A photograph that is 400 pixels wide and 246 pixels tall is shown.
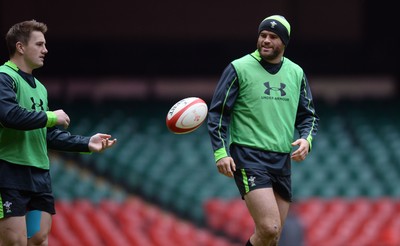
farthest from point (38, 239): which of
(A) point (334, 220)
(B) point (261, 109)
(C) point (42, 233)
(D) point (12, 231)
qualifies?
(A) point (334, 220)

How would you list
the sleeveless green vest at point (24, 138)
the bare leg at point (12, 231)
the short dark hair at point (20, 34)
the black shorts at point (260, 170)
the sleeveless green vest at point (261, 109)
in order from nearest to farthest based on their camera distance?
1. the bare leg at point (12, 231)
2. the sleeveless green vest at point (24, 138)
3. the short dark hair at point (20, 34)
4. the black shorts at point (260, 170)
5. the sleeveless green vest at point (261, 109)

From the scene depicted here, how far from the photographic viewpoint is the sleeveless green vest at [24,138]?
247 inches

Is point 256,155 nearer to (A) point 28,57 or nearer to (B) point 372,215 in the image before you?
(A) point 28,57

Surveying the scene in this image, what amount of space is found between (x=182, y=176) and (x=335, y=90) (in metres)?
5.00

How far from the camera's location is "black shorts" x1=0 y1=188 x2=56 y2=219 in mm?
6176

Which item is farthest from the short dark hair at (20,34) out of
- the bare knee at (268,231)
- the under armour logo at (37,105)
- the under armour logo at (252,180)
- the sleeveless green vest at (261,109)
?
the bare knee at (268,231)

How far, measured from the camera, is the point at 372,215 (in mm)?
13812

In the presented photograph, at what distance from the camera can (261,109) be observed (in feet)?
22.2

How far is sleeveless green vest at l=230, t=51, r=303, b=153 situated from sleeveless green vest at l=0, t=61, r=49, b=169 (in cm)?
142

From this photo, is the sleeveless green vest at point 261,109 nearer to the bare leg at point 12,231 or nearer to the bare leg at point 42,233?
the bare leg at point 42,233

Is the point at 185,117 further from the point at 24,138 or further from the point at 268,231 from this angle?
the point at 24,138

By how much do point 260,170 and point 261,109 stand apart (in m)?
0.45

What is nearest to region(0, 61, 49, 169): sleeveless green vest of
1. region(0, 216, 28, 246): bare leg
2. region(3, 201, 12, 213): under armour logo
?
region(3, 201, 12, 213): under armour logo

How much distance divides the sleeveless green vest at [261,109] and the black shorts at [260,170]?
6 centimetres
